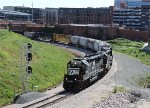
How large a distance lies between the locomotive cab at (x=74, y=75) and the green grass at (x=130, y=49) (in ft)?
106

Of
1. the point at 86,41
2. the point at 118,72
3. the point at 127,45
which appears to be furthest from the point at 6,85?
the point at 127,45

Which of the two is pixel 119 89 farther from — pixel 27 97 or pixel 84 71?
pixel 27 97

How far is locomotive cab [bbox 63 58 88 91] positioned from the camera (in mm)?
41297

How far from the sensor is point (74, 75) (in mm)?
41531

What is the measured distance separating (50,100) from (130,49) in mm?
60981

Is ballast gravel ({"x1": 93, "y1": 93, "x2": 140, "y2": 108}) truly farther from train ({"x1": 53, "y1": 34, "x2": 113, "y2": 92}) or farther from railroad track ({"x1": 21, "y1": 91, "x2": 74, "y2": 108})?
train ({"x1": 53, "y1": 34, "x2": 113, "y2": 92})

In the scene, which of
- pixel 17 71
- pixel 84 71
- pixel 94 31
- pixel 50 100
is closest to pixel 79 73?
pixel 84 71

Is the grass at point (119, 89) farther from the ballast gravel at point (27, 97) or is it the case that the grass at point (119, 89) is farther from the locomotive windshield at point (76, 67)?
the ballast gravel at point (27, 97)

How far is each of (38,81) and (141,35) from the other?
78.1 m

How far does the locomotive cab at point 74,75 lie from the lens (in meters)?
41.3

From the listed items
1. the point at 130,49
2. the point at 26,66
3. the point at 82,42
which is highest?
the point at 26,66

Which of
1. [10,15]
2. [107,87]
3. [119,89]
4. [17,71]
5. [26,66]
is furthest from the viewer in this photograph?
[10,15]

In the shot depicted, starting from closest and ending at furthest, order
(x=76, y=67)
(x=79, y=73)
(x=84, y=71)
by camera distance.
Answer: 1. (x=79, y=73)
2. (x=76, y=67)
3. (x=84, y=71)

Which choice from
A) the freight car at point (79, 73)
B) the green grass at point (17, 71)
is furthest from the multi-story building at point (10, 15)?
the freight car at point (79, 73)
